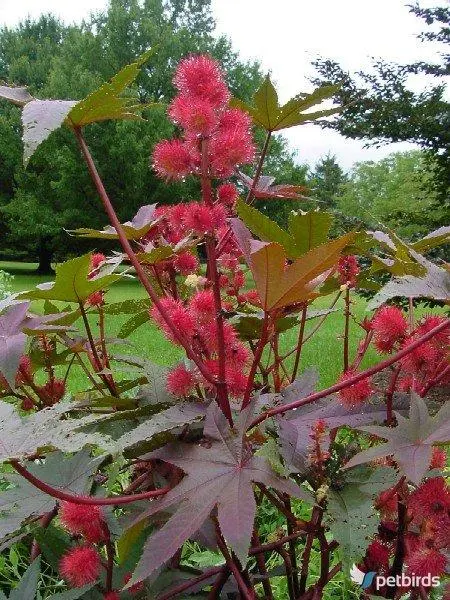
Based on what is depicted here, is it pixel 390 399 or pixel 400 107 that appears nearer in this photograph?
pixel 390 399

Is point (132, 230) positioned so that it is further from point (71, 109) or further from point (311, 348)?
point (311, 348)

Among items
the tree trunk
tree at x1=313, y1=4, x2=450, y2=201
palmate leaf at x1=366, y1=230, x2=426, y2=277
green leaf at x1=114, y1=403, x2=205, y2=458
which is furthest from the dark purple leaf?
the tree trunk

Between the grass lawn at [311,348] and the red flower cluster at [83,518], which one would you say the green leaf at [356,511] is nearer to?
the red flower cluster at [83,518]

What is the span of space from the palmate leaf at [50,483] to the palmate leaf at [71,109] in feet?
1.20

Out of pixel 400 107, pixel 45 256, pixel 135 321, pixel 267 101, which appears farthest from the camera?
pixel 45 256

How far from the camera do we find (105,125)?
16422 mm

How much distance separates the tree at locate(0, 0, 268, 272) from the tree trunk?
185mm

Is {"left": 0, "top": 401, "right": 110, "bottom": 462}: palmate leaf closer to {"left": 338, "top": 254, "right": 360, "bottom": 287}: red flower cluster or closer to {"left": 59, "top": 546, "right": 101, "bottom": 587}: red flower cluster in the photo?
{"left": 59, "top": 546, "right": 101, "bottom": 587}: red flower cluster

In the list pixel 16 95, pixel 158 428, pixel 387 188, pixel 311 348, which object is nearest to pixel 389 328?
pixel 158 428

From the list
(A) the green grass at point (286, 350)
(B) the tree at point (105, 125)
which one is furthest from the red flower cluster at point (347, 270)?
(B) the tree at point (105, 125)

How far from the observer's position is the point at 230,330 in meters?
0.71

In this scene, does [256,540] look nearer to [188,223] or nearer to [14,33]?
[188,223]

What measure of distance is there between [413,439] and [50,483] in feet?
1.43

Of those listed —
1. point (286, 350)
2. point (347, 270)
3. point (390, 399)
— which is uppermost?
point (347, 270)
